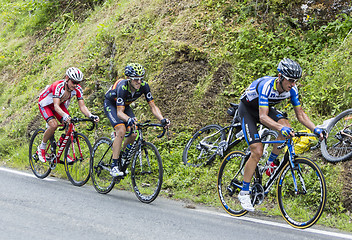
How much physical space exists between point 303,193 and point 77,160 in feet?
17.0

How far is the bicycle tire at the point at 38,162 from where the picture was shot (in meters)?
10.1

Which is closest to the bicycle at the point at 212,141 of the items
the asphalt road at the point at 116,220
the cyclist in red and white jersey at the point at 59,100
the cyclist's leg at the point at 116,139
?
the asphalt road at the point at 116,220

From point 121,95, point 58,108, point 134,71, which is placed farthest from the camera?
point 58,108

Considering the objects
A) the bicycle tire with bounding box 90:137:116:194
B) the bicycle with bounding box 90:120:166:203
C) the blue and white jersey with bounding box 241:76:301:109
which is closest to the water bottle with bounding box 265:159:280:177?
the blue and white jersey with bounding box 241:76:301:109

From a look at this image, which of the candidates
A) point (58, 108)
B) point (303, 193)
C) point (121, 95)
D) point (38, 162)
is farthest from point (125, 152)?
point (303, 193)

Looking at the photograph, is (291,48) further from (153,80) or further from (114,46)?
(114,46)

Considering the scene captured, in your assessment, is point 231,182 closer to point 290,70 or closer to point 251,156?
point 251,156

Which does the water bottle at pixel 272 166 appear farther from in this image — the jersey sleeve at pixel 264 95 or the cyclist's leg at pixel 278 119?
the jersey sleeve at pixel 264 95

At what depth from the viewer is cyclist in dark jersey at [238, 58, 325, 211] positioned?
20.5ft

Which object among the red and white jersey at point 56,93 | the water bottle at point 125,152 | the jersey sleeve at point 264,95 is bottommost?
the water bottle at point 125,152

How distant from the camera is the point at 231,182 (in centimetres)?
731

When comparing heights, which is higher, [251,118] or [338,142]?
[251,118]

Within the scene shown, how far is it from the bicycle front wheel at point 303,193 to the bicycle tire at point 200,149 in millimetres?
2883

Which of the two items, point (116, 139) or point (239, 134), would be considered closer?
point (116, 139)
